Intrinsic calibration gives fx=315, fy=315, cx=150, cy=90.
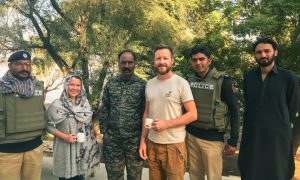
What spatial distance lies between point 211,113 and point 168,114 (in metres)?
0.54

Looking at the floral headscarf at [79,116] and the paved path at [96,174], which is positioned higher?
the floral headscarf at [79,116]

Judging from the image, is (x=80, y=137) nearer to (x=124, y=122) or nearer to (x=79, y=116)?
(x=79, y=116)

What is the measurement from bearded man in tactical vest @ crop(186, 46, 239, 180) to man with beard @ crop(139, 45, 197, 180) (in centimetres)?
31

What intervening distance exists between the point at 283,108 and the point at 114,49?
23.6 ft

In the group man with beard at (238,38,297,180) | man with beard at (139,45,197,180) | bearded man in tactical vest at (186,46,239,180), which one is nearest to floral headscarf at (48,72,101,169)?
man with beard at (139,45,197,180)

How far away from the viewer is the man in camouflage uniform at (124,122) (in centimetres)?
381

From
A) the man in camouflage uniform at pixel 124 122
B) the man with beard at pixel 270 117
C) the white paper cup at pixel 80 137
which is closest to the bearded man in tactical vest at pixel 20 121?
the white paper cup at pixel 80 137

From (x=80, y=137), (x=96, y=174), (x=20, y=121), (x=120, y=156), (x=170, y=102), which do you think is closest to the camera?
(x=170, y=102)

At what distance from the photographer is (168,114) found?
3.37m

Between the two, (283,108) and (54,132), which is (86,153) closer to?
(54,132)

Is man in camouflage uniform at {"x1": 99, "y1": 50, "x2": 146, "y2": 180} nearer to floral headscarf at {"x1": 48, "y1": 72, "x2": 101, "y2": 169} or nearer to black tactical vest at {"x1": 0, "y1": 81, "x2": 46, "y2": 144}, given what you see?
floral headscarf at {"x1": 48, "y1": 72, "x2": 101, "y2": 169}

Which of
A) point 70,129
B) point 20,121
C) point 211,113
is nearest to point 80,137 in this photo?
point 70,129

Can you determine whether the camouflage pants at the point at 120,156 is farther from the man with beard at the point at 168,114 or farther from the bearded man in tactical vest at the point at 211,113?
the bearded man in tactical vest at the point at 211,113

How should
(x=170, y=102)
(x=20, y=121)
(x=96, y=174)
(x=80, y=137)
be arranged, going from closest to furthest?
(x=170, y=102), (x=20, y=121), (x=80, y=137), (x=96, y=174)
